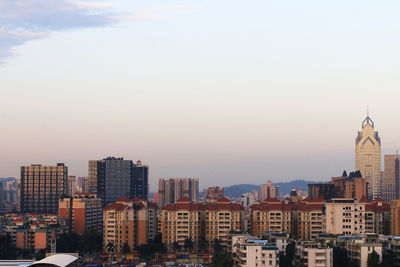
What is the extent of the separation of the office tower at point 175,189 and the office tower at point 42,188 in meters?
28.3

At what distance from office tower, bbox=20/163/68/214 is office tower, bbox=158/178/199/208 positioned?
28302mm

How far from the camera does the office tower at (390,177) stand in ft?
492

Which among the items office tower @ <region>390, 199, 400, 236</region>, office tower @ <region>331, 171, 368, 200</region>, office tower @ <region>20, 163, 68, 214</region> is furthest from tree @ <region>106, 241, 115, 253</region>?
office tower @ <region>331, 171, 368, 200</region>

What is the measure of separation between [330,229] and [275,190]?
87961mm

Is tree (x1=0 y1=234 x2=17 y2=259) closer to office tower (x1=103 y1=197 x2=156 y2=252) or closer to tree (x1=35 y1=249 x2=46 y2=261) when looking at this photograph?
tree (x1=35 y1=249 x2=46 y2=261)

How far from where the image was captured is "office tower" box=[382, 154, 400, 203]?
150 m

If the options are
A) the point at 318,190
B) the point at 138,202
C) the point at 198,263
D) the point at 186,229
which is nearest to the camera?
the point at 198,263

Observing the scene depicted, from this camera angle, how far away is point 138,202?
71250 mm

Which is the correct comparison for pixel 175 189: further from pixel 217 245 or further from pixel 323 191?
pixel 217 245

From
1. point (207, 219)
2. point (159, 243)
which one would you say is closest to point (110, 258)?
point (159, 243)

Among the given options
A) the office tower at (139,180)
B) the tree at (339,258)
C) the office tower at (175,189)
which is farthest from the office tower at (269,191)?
the tree at (339,258)

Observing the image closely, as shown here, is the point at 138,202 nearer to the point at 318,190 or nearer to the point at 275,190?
the point at 318,190

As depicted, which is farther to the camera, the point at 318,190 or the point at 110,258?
the point at 318,190

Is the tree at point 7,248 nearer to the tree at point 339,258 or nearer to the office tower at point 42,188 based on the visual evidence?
the tree at point 339,258
